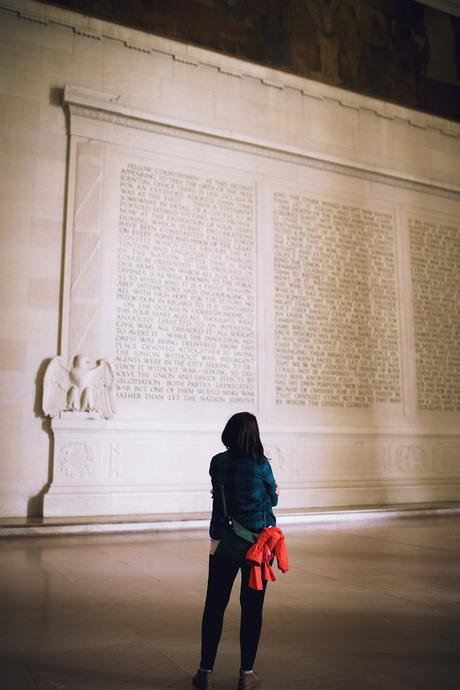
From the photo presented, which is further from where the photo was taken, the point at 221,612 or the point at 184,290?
the point at 184,290

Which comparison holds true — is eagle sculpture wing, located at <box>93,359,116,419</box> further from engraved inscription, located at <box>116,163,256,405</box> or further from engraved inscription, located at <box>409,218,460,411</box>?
engraved inscription, located at <box>409,218,460,411</box>

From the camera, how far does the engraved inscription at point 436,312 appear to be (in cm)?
1438

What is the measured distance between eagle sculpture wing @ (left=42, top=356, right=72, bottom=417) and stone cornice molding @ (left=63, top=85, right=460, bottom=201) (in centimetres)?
454

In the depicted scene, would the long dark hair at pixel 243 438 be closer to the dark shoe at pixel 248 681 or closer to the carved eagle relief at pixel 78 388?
the dark shoe at pixel 248 681

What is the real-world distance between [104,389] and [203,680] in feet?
27.4

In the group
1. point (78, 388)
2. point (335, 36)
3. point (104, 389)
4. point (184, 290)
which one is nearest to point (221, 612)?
point (78, 388)

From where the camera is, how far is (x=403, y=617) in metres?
4.33

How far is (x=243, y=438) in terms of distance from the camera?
3.21 m

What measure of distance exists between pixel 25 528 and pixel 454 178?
513 inches

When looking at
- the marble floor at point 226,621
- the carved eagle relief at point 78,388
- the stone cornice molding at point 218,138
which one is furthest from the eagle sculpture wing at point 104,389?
the stone cornice molding at point 218,138

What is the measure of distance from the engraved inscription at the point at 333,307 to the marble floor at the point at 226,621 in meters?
5.95

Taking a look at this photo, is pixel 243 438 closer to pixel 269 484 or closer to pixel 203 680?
pixel 269 484

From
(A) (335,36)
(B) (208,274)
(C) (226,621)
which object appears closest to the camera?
(C) (226,621)

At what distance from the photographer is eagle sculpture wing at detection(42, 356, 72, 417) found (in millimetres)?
Result: 10672
